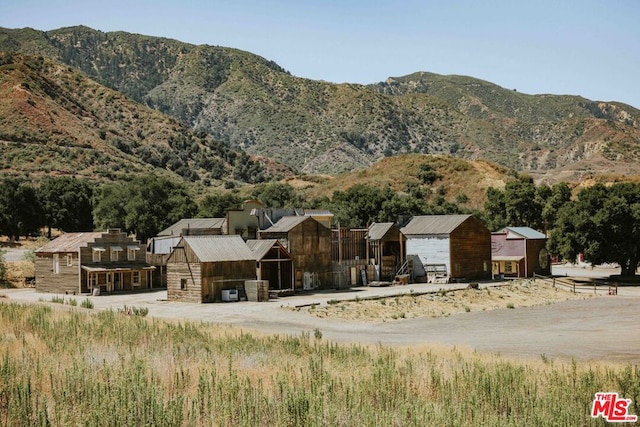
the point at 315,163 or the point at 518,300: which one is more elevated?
the point at 315,163

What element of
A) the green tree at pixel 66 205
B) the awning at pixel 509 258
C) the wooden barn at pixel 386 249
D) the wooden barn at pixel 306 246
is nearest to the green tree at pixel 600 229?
the awning at pixel 509 258

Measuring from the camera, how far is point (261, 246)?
1914 inches

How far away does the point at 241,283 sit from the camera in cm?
4638

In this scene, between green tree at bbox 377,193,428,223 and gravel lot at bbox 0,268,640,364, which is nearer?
gravel lot at bbox 0,268,640,364

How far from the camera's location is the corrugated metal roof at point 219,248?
44.8 meters

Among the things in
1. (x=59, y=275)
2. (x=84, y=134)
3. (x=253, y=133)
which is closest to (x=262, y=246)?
(x=59, y=275)

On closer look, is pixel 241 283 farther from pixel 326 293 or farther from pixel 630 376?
pixel 630 376

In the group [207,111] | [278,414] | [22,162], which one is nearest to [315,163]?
[207,111]

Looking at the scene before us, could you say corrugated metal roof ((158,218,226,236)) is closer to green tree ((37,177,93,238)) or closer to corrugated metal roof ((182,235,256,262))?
corrugated metal roof ((182,235,256,262))

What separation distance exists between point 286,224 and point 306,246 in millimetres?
2130

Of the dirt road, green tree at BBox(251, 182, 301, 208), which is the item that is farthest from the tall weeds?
green tree at BBox(251, 182, 301, 208)

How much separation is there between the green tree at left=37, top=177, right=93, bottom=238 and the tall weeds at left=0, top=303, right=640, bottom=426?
58552 millimetres

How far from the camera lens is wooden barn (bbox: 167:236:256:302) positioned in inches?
1747

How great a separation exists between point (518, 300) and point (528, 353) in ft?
83.9
